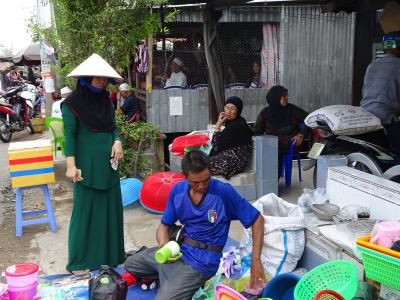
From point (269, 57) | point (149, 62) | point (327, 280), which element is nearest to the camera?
point (327, 280)

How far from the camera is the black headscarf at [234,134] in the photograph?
5680 mm

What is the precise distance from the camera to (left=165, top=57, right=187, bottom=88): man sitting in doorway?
28.2 feet

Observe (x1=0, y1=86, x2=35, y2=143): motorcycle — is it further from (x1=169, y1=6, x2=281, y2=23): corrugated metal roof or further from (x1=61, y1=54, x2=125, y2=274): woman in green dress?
(x1=61, y1=54, x2=125, y2=274): woman in green dress

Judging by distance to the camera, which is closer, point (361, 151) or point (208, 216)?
point (208, 216)

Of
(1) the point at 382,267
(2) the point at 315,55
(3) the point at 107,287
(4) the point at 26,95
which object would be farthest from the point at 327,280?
(4) the point at 26,95

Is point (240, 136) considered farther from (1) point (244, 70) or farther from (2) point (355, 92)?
(1) point (244, 70)

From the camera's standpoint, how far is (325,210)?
3.65 metres

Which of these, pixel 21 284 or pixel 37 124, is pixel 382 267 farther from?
pixel 37 124

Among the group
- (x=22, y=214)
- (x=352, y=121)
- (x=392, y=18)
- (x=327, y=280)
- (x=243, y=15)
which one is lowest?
(x=22, y=214)

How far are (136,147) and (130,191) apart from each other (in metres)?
1.06

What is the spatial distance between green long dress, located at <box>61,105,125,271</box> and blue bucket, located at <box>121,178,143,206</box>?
71.3 inches

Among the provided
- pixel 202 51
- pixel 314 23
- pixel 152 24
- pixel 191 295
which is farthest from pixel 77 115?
pixel 314 23

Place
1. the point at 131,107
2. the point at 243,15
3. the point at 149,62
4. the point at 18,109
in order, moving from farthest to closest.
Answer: the point at 18,109 → the point at 243,15 → the point at 131,107 → the point at 149,62

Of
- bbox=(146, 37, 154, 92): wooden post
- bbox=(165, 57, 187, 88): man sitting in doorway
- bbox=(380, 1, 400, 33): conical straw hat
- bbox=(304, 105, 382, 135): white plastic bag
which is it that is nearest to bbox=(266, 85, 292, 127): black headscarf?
bbox=(304, 105, 382, 135): white plastic bag
